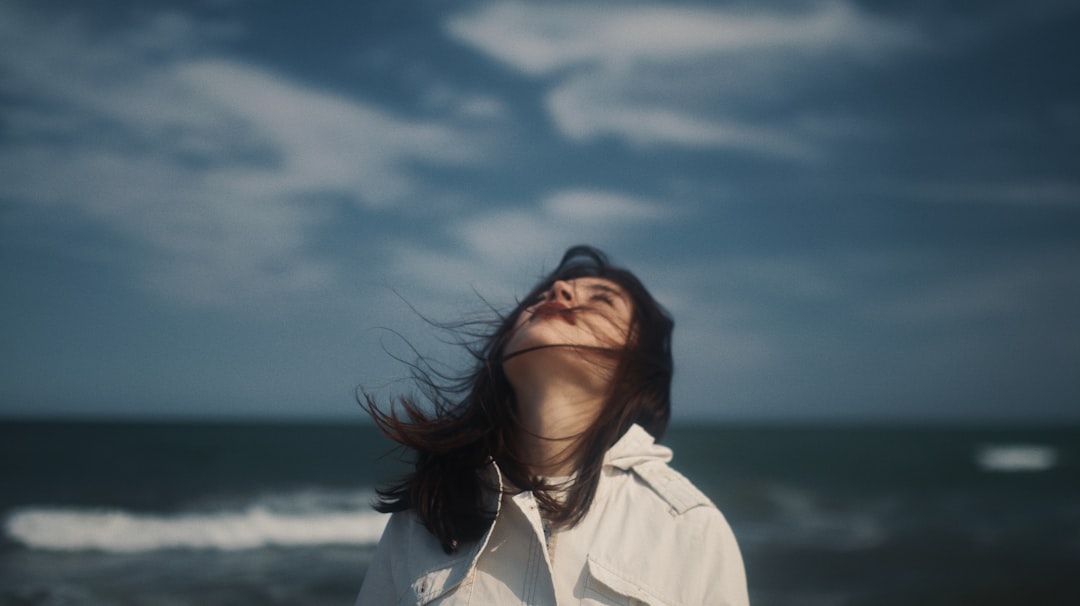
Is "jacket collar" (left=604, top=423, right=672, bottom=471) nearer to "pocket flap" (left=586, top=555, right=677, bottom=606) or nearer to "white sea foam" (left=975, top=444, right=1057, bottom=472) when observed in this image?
"pocket flap" (left=586, top=555, right=677, bottom=606)

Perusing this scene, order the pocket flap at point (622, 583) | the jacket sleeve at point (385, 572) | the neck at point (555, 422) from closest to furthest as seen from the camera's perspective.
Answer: the pocket flap at point (622, 583) < the jacket sleeve at point (385, 572) < the neck at point (555, 422)

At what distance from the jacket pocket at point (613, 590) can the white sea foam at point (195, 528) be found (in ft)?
33.7

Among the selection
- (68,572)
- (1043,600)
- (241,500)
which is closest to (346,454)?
(241,500)

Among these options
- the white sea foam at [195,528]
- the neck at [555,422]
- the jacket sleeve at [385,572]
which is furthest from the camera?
the white sea foam at [195,528]

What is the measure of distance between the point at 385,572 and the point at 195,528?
12.6 meters

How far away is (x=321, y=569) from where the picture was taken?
957 cm

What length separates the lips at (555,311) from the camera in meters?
2.38

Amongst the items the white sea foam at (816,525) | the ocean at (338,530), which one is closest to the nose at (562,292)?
the ocean at (338,530)

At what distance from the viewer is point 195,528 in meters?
13.1

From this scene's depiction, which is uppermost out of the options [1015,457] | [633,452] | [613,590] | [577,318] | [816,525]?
[1015,457]

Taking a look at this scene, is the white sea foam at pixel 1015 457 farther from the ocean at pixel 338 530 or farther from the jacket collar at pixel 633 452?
the jacket collar at pixel 633 452

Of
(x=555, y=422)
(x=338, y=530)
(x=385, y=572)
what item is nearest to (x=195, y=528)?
(x=338, y=530)

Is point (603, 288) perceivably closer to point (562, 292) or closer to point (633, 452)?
point (562, 292)

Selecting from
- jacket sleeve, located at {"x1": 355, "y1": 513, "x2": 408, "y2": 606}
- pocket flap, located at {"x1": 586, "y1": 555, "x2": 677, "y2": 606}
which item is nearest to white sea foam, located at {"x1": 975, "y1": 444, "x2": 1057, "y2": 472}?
pocket flap, located at {"x1": 586, "y1": 555, "x2": 677, "y2": 606}
